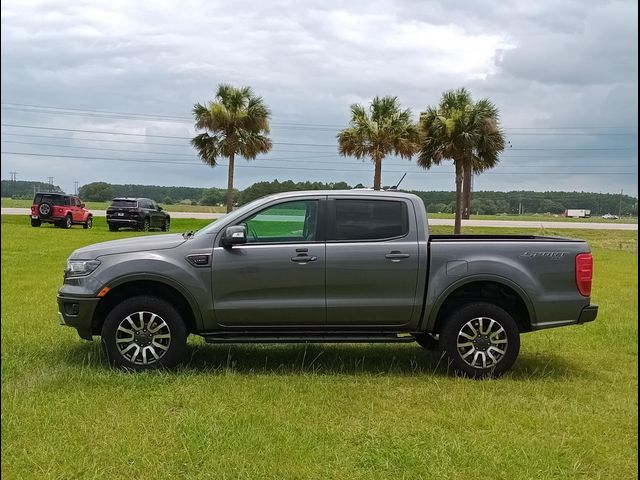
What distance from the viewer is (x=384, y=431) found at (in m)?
4.38

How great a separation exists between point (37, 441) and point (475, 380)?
3.69m

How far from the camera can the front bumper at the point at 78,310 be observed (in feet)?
18.9

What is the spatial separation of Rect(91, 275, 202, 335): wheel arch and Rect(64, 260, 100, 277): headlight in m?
0.28

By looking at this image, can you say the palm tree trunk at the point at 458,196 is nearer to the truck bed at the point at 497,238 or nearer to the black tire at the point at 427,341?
the black tire at the point at 427,341

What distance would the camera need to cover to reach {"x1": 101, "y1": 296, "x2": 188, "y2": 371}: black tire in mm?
5688

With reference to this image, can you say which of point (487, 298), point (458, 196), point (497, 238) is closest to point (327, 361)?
point (487, 298)

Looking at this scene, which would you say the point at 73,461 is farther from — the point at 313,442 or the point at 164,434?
the point at 313,442

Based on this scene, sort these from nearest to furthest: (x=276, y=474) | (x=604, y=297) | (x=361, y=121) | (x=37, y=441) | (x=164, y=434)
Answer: (x=276, y=474) < (x=37, y=441) < (x=164, y=434) < (x=604, y=297) < (x=361, y=121)

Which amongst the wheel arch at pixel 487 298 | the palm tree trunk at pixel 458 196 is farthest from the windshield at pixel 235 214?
the palm tree trunk at pixel 458 196

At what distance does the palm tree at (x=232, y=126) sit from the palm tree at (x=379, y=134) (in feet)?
21.2

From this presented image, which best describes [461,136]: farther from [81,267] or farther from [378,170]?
[81,267]

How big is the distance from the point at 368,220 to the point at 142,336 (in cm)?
234

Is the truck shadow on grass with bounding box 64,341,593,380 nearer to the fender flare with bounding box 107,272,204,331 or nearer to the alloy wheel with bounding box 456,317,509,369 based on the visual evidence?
the alloy wheel with bounding box 456,317,509,369

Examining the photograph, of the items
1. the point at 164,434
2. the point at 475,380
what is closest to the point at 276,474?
the point at 164,434
